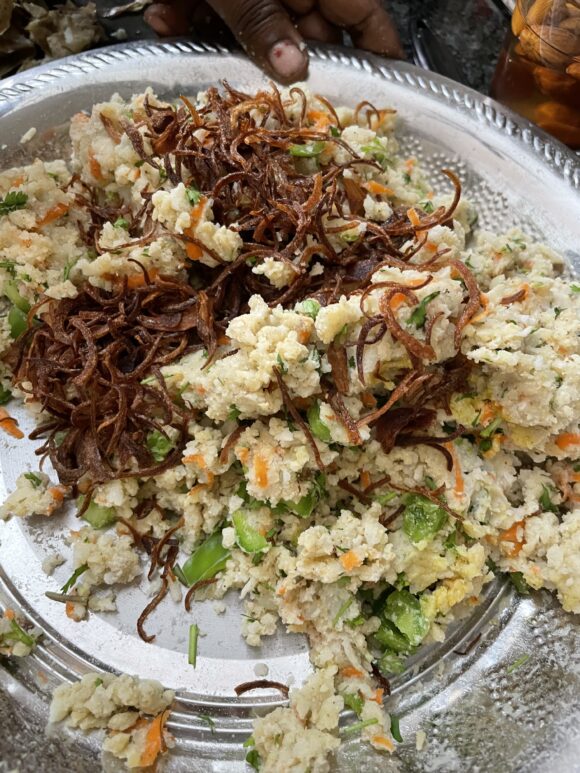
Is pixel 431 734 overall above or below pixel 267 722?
below

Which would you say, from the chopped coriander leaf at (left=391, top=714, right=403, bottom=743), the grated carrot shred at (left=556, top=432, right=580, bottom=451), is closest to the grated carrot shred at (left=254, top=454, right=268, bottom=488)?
the chopped coriander leaf at (left=391, top=714, right=403, bottom=743)

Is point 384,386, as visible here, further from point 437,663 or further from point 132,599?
point 132,599

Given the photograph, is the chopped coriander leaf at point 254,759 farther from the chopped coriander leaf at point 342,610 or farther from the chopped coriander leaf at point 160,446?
the chopped coriander leaf at point 160,446

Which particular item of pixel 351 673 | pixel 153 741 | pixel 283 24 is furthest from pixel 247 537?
pixel 283 24

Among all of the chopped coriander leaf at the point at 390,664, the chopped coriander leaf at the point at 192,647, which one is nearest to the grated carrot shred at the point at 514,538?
the chopped coriander leaf at the point at 390,664

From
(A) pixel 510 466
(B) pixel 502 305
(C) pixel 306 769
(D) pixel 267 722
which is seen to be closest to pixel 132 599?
(D) pixel 267 722

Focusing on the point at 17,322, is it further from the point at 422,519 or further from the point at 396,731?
the point at 396,731
